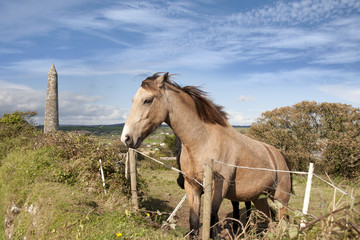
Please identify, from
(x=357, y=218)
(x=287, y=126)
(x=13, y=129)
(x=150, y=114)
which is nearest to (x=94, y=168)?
(x=150, y=114)

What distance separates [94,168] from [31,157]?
94.6 inches

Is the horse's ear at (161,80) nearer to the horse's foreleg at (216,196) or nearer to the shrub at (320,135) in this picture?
the horse's foreleg at (216,196)

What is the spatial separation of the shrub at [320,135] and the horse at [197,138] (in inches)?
420

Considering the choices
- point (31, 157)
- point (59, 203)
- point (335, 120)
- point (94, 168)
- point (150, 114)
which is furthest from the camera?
point (335, 120)

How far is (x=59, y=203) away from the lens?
14.7 feet

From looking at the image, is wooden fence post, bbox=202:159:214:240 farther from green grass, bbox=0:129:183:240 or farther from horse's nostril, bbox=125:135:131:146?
horse's nostril, bbox=125:135:131:146

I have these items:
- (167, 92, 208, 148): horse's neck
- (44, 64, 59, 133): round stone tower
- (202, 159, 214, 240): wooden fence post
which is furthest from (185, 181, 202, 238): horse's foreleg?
(44, 64, 59, 133): round stone tower

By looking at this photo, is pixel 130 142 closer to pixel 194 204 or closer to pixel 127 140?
pixel 127 140

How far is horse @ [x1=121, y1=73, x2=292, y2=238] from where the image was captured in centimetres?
332

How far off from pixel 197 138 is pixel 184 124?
10.2 inches

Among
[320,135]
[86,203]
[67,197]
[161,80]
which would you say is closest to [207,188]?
[161,80]

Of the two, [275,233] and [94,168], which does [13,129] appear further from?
[275,233]

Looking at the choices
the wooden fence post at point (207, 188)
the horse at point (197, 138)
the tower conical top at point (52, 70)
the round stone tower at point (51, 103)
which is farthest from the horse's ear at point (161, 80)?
the tower conical top at point (52, 70)

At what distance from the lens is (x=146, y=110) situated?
10.9 ft
